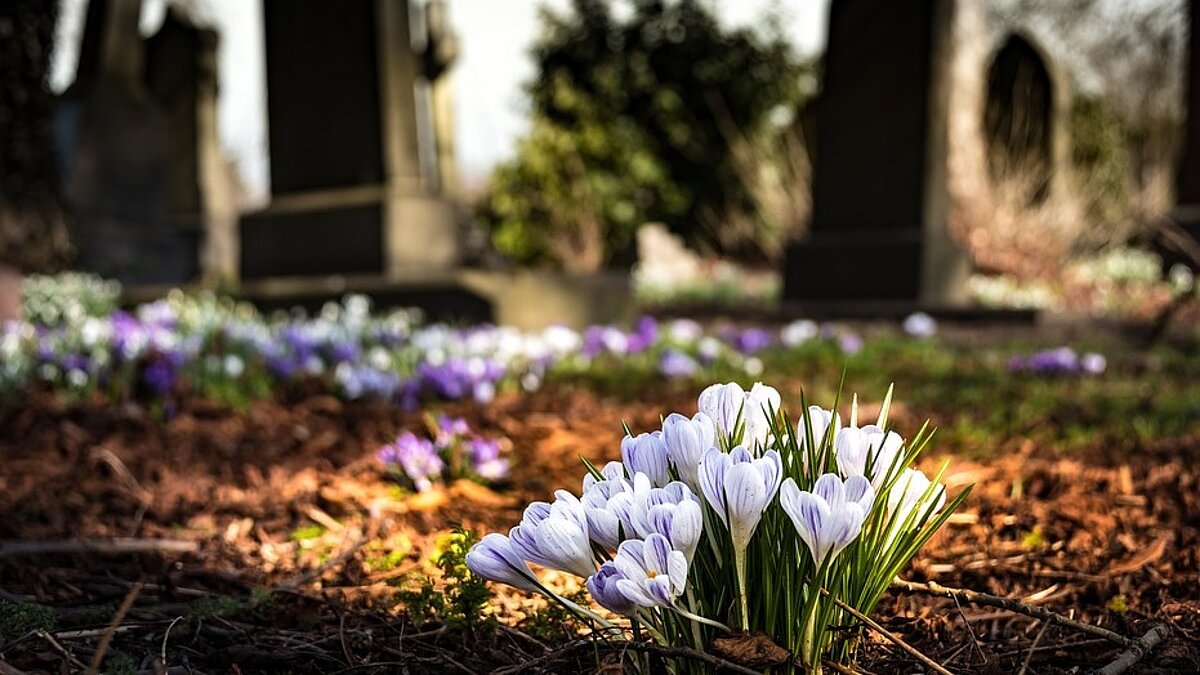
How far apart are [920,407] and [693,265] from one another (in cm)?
1325

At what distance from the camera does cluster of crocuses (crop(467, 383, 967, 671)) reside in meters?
1.28

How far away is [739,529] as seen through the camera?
1.32 meters

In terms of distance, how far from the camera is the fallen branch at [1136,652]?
1461 millimetres

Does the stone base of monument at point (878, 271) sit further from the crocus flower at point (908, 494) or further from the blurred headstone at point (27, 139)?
the crocus flower at point (908, 494)

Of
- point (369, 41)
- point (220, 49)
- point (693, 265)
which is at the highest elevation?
point (220, 49)

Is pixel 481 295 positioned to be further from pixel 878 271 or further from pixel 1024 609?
pixel 1024 609

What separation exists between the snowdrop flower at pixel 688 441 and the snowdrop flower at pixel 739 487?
53 millimetres

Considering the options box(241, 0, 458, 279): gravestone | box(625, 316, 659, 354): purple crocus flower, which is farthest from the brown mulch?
box(241, 0, 458, 279): gravestone

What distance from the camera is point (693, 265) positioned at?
58.0 feet

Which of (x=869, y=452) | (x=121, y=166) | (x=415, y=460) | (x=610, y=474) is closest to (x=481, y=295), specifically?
(x=415, y=460)

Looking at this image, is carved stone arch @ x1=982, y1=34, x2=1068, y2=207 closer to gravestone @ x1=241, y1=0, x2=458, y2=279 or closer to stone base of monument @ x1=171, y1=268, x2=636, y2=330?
stone base of monument @ x1=171, y1=268, x2=636, y2=330

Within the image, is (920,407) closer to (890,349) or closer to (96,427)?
(890,349)

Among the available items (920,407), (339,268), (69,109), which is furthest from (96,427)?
(69,109)

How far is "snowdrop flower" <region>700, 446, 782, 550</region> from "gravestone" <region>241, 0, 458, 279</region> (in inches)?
253
